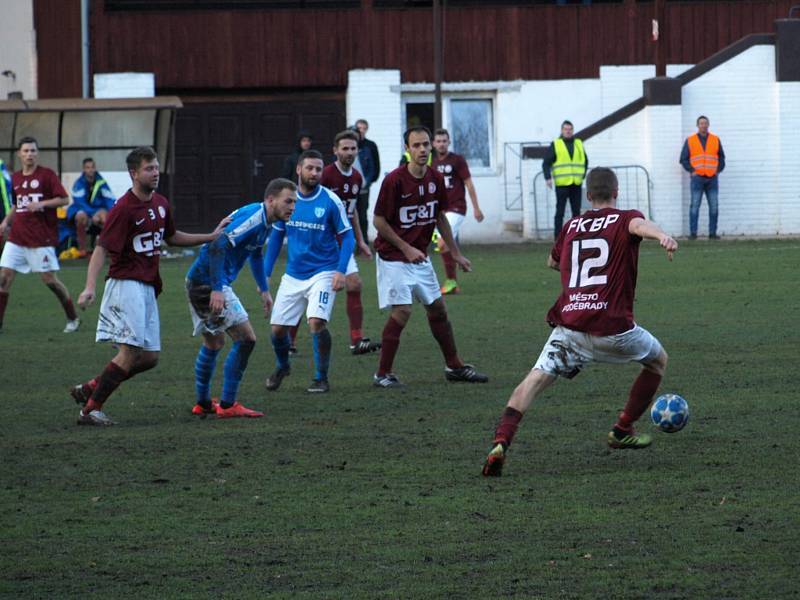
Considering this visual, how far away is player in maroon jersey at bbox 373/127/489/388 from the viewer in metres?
11.0

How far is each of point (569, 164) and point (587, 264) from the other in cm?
1900

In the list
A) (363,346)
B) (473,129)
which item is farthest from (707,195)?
(363,346)

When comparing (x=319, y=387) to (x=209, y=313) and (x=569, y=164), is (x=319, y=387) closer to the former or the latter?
(x=209, y=313)

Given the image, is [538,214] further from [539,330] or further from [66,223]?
[539,330]

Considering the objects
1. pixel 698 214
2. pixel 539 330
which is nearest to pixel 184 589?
pixel 539 330


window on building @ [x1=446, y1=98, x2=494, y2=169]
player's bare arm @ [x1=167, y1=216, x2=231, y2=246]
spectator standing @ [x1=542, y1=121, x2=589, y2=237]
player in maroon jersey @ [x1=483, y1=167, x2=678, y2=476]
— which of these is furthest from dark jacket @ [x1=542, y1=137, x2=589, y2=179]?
player in maroon jersey @ [x1=483, y1=167, x2=678, y2=476]

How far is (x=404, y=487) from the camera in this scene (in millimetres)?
7305

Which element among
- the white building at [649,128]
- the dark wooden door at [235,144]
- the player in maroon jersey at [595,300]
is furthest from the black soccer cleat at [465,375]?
the dark wooden door at [235,144]

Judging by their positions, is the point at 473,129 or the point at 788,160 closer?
the point at 788,160

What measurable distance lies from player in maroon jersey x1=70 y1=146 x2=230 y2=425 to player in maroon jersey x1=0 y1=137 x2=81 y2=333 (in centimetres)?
600

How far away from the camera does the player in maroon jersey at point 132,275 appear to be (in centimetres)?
934

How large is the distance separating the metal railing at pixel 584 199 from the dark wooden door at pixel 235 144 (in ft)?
14.4

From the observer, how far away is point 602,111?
30422mm

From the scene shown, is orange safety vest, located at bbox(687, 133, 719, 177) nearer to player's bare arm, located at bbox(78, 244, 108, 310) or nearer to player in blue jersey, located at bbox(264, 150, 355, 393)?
player in blue jersey, located at bbox(264, 150, 355, 393)
